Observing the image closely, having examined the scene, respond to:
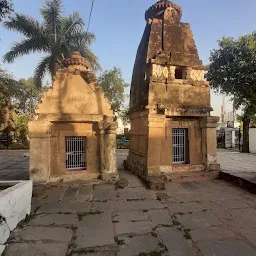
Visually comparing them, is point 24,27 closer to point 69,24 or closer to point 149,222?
point 69,24

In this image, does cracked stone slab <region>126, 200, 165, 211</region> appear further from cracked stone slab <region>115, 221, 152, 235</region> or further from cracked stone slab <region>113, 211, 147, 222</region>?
cracked stone slab <region>115, 221, 152, 235</region>

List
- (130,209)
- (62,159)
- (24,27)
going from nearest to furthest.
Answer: (130,209), (62,159), (24,27)

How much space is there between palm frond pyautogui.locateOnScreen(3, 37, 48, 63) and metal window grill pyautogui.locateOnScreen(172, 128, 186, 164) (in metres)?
13.0

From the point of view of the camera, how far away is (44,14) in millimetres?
15672

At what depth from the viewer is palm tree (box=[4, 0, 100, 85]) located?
15422mm

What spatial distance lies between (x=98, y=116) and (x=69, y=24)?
12596mm

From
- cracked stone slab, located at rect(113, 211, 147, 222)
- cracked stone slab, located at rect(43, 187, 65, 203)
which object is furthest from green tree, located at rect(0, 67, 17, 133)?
cracked stone slab, located at rect(113, 211, 147, 222)

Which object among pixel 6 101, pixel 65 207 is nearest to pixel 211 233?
pixel 65 207

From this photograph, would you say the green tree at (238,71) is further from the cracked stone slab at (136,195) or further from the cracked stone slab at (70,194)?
the cracked stone slab at (70,194)

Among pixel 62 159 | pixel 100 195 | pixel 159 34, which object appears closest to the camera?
pixel 100 195

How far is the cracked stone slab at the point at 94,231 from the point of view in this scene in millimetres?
A: 3703

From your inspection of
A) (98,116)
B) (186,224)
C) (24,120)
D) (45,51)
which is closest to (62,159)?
(98,116)

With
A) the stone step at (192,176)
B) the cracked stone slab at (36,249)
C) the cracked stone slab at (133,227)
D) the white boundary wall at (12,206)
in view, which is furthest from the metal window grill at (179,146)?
the cracked stone slab at (36,249)

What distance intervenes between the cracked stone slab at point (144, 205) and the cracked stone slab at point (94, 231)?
770mm
